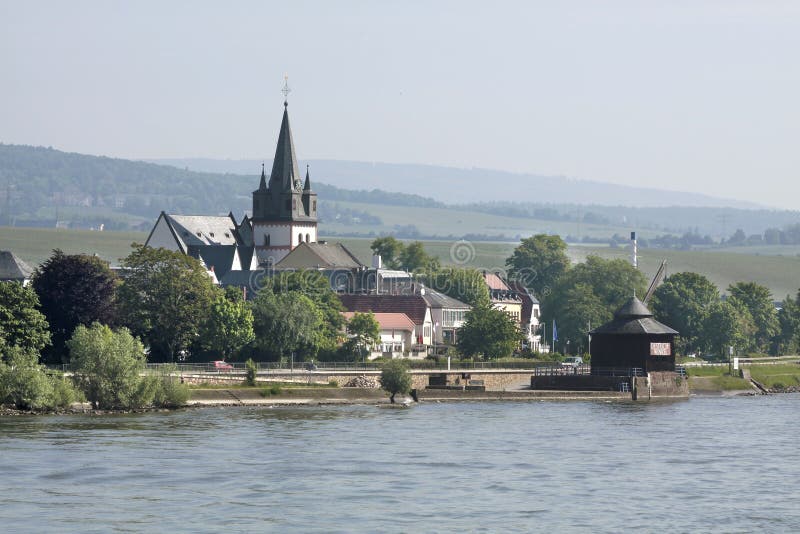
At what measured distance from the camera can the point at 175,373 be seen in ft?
319

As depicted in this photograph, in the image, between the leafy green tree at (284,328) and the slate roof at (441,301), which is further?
the slate roof at (441,301)

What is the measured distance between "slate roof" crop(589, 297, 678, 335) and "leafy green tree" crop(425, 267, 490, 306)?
154 feet

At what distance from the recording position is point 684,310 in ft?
511

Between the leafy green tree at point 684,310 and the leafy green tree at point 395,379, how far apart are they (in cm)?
5397

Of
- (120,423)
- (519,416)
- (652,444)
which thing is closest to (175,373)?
(120,423)

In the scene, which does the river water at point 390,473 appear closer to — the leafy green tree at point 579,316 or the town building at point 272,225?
the leafy green tree at point 579,316

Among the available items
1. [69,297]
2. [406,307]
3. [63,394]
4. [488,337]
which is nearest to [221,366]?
[69,297]

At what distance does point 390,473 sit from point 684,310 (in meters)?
94.0

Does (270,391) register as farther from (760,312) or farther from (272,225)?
(760,312)

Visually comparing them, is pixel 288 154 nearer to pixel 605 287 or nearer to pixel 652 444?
pixel 605 287

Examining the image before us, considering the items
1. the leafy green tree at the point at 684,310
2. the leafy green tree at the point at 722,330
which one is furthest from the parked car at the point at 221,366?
the leafy green tree at the point at 722,330

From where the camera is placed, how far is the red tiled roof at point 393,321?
145562 millimetres

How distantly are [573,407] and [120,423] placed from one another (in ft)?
113

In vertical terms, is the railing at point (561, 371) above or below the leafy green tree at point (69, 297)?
below
